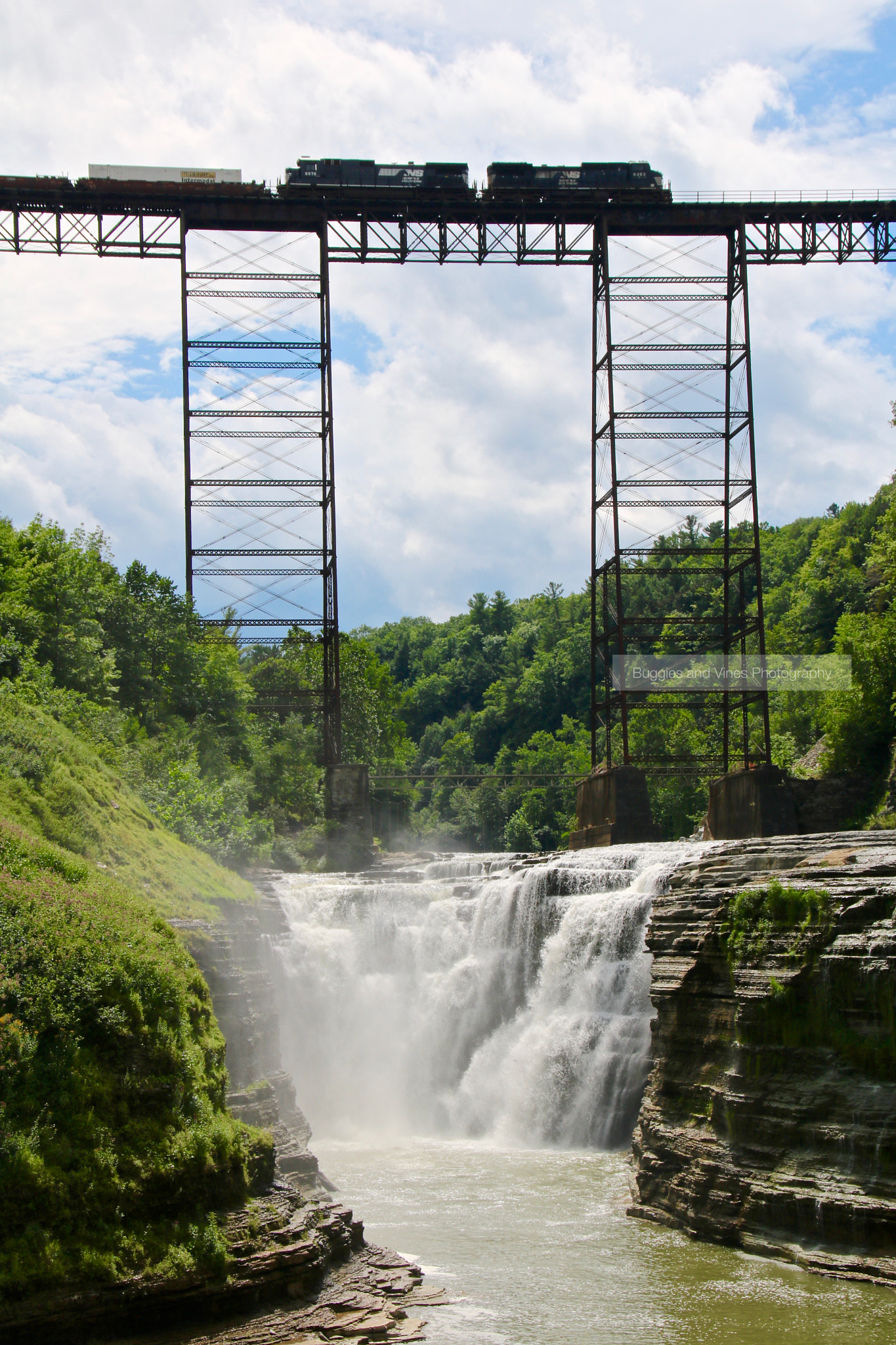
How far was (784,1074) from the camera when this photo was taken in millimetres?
17219

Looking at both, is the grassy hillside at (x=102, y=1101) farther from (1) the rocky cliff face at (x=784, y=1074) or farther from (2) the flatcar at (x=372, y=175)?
(2) the flatcar at (x=372, y=175)

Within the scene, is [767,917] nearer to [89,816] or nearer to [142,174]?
[89,816]

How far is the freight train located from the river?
21760 millimetres

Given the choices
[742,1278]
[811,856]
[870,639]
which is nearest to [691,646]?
[870,639]

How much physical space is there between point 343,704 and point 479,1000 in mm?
40782

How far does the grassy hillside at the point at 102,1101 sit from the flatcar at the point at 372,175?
31.1 m

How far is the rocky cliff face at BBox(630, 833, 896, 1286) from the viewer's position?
15766mm

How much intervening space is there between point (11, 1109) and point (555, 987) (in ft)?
49.8

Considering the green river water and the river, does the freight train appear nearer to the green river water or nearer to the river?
the river

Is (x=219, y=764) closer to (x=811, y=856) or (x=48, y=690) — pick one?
(x=48, y=690)

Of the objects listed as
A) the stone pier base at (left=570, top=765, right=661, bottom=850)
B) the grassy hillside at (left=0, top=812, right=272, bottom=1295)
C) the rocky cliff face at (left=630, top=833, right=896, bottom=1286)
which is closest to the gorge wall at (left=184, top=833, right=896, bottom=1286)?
the rocky cliff face at (left=630, top=833, right=896, bottom=1286)

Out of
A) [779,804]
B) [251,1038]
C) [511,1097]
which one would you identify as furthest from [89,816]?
[779,804]

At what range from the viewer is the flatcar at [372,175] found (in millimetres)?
41031

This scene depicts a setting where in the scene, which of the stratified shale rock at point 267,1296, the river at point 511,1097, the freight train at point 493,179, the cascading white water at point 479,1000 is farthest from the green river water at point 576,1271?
the freight train at point 493,179
